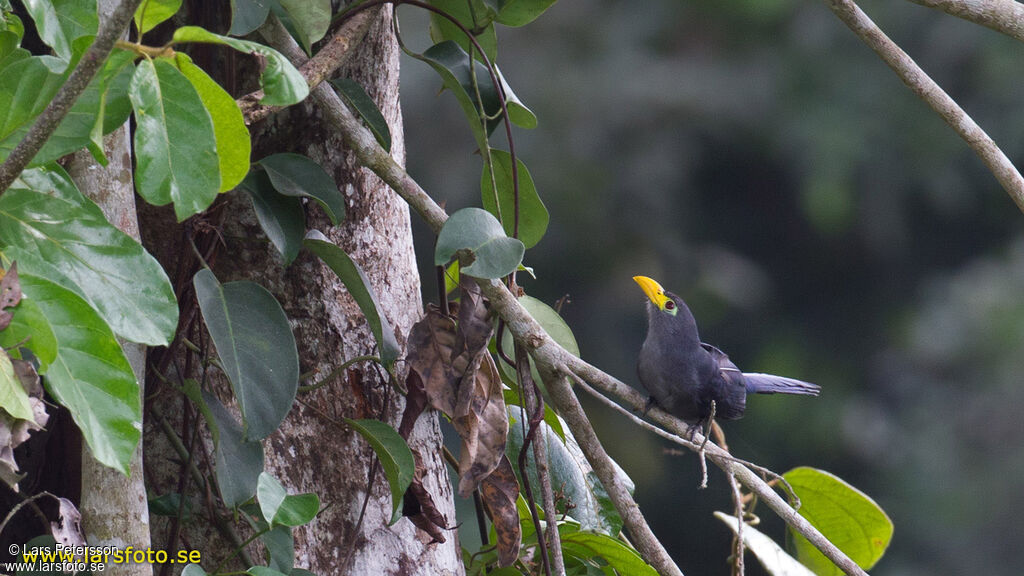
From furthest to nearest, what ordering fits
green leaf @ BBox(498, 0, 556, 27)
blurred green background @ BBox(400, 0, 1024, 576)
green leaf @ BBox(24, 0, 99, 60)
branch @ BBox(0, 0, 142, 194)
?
1. blurred green background @ BBox(400, 0, 1024, 576)
2. green leaf @ BBox(498, 0, 556, 27)
3. green leaf @ BBox(24, 0, 99, 60)
4. branch @ BBox(0, 0, 142, 194)

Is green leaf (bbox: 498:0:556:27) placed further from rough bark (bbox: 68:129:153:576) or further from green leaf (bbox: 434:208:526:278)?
rough bark (bbox: 68:129:153:576)

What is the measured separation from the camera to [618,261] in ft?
22.6

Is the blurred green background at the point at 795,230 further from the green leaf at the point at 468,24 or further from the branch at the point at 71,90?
the branch at the point at 71,90

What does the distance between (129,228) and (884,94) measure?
666 centimetres

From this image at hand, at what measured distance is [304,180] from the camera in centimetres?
135

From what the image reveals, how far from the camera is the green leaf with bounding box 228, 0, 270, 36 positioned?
47.6 inches

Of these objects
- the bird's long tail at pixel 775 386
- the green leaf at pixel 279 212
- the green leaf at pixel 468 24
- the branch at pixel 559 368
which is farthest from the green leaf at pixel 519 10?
the bird's long tail at pixel 775 386

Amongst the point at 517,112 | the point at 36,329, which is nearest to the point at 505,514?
the point at 517,112

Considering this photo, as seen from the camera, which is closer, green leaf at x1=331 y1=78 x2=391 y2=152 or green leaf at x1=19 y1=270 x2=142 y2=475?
green leaf at x1=19 y1=270 x2=142 y2=475

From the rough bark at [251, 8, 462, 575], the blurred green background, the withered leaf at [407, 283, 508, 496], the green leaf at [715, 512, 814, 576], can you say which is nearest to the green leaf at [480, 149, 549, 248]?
the rough bark at [251, 8, 462, 575]

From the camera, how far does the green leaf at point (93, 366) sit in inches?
34.6

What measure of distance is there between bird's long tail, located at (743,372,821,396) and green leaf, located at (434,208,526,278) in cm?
132

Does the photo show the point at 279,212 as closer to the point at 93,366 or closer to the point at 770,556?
the point at 93,366

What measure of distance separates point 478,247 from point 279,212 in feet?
1.11
